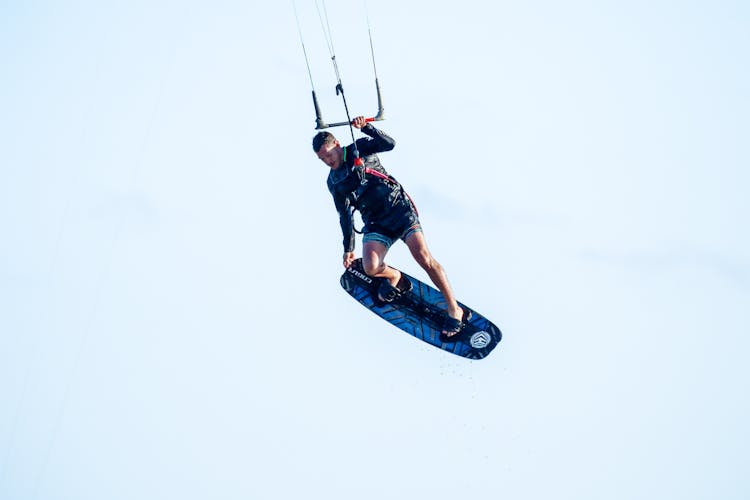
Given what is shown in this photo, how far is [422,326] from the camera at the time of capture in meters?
13.7

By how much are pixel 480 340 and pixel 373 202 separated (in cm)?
335

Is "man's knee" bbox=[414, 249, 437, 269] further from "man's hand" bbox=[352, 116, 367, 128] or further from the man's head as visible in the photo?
"man's hand" bbox=[352, 116, 367, 128]

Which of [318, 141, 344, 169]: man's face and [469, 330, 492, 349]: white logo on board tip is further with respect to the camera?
[469, 330, 492, 349]: white logo on board tip

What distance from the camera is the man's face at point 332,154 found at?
1121 centimetres

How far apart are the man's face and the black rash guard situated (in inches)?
3.0

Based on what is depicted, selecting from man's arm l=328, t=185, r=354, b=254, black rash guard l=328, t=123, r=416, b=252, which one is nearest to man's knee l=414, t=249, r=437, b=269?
black rash guard l=328, t=123, r=416, b=252

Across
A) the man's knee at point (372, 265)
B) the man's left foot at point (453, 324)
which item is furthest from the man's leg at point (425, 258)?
the man's left foot at point (453, 324)

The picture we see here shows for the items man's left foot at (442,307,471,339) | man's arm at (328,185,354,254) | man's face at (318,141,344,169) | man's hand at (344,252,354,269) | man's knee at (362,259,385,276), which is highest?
man's face at (318,141,344,169)

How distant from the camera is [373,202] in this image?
1167 centimetres

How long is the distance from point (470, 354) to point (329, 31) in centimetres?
610

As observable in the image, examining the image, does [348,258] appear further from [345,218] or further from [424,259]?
[424,259]

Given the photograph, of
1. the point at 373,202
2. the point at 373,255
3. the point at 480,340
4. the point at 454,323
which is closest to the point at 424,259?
the point at 373,255

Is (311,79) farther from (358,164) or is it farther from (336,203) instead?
(336,203)

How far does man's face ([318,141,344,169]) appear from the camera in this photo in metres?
11.2
